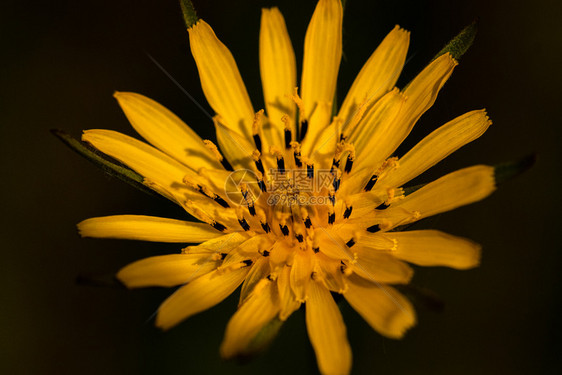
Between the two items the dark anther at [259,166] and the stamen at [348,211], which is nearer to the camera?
the stamen at [348,211]

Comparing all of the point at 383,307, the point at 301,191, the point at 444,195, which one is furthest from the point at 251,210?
the point at 444,195

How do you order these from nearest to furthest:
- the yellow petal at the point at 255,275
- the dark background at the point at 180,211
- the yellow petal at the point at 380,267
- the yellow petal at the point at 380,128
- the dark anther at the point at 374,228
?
the yellow petal at the point at 380,267
the yellow petal at the point at 255,275
the dark anther at the point at 374,228
the yellow petal at the point at 380,128
the dark background at the point at 180,211

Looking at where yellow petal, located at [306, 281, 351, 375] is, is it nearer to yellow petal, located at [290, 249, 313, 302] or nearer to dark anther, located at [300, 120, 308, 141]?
yellow petal, located at [290, 249, 313, 302]

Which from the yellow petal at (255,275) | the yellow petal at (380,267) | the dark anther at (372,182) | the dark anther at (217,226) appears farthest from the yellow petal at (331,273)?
the dark anther at (217,226)

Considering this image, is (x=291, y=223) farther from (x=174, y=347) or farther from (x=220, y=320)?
(x=174, y=347)

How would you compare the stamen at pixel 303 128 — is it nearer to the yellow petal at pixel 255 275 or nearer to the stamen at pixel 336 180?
the stamen at pixel 336 180

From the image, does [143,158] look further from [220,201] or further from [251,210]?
[251,210]

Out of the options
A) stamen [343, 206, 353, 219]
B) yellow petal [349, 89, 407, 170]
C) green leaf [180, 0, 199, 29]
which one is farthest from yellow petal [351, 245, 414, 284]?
green leaf [180, 0, 199, 29]
